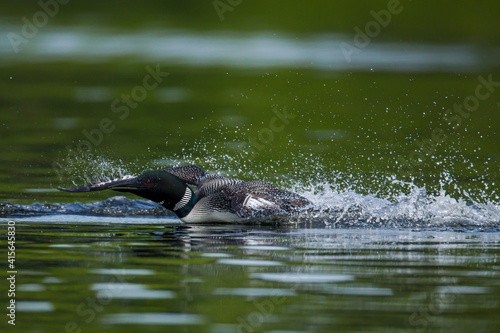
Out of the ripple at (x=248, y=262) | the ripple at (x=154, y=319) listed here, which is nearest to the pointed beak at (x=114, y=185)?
the ripple at (x=248, y=262)

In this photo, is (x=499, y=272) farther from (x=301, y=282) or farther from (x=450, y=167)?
(x=450, y=167)

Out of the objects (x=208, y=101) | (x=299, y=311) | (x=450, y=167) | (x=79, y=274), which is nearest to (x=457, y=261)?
(x=299, y=311)

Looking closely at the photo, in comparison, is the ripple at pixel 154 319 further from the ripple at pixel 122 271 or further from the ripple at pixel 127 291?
the ripple at pixel 122 271

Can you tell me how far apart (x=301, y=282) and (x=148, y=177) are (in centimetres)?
557

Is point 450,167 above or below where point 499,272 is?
above

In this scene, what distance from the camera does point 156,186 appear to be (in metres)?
13.8

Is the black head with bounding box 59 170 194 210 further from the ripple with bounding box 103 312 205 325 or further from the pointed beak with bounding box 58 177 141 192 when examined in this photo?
the ripple with bounding box 103 312 205 325

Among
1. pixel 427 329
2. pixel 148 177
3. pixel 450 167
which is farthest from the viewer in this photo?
pixel 450 167

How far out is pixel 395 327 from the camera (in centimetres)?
695

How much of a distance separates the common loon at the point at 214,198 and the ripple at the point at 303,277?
457 cm

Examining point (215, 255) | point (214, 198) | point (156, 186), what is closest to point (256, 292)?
point (215, 255)

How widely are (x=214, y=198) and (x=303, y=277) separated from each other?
550 centimetres

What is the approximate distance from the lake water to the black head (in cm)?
40

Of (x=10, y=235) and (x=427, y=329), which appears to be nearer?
(x=427, y=329)
